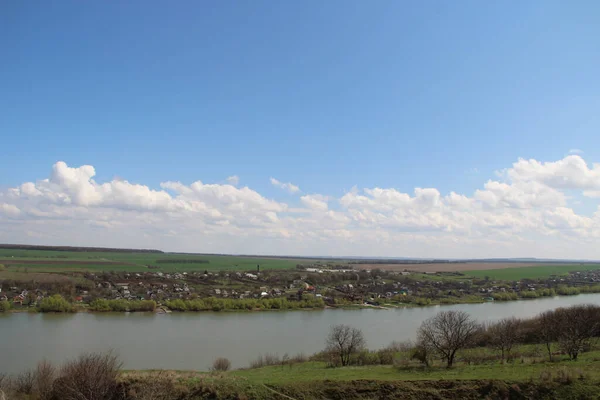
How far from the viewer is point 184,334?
35.2 metres

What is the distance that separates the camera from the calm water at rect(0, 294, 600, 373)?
27281mm

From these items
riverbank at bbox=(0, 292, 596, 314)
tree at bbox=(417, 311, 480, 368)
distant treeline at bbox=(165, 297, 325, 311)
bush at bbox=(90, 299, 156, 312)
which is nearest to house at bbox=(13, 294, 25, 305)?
riverbank at bbox=(0, 292, 596, 314)

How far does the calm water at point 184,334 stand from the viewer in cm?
2728

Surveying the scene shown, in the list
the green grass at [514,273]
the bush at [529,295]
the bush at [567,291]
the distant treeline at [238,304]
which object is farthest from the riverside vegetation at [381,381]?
the green grass at [514,273]

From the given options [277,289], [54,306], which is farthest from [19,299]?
[277,289]

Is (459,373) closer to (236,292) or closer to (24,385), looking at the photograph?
(24,385)

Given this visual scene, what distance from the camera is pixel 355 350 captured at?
25.2 m

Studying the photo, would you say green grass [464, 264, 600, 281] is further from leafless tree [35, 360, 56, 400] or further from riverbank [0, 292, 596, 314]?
leafless tree [35, 360, 56, 400]

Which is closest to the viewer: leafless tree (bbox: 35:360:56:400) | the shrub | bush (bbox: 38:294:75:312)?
leafless tree (bbox: 35:360:56:400)

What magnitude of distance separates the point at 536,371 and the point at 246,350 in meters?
19.7

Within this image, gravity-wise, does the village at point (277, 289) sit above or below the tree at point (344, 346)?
below

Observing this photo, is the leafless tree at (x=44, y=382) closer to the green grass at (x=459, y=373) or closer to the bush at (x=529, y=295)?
the green grass at (x=459, y=373)

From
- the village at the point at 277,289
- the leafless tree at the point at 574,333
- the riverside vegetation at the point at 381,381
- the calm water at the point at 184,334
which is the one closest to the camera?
the riverside vegetation at the point at 381,381

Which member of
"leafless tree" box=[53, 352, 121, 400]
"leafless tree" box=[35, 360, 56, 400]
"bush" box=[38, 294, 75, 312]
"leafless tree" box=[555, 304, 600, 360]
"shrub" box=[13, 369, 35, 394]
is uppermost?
"leafless tree" box=[555, 304, 600, 360]
